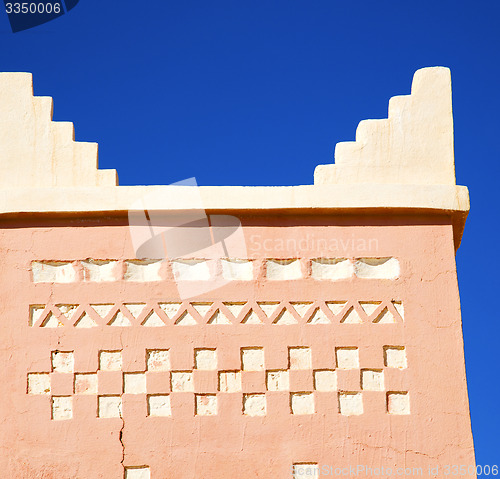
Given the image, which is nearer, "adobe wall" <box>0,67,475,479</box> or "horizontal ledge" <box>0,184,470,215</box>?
"adobe wall" <box>0,67,475,479</box>

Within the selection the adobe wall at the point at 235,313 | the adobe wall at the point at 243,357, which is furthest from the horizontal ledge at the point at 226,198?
the adobe wall at the point at 243,357

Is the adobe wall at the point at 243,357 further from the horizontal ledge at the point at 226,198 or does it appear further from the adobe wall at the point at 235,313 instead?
the horizontal ledge at the point at 226,198

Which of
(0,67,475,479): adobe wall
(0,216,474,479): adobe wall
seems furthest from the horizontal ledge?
(0,216,474,479): adobe wall

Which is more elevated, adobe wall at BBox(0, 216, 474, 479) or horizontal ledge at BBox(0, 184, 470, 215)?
horizontal ledge at BBox(0, 184, 470, 215)

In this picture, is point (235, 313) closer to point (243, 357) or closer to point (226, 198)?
point (243, 357)

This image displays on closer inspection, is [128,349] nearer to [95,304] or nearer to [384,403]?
[95,304]

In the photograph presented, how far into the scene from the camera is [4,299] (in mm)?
5285

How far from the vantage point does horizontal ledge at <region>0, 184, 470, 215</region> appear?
5422 mm

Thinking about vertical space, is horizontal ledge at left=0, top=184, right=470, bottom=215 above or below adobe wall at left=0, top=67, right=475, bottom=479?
above

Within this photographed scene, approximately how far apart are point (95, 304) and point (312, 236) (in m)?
1.46

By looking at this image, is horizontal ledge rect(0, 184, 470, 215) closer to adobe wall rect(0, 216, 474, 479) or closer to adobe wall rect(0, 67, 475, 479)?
adobe wall rect(0, 67, 475, 479)

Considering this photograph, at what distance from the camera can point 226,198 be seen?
544 centimetres

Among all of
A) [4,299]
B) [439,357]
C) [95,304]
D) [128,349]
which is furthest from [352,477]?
[4,299]

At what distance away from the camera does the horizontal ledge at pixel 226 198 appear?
542 cm
